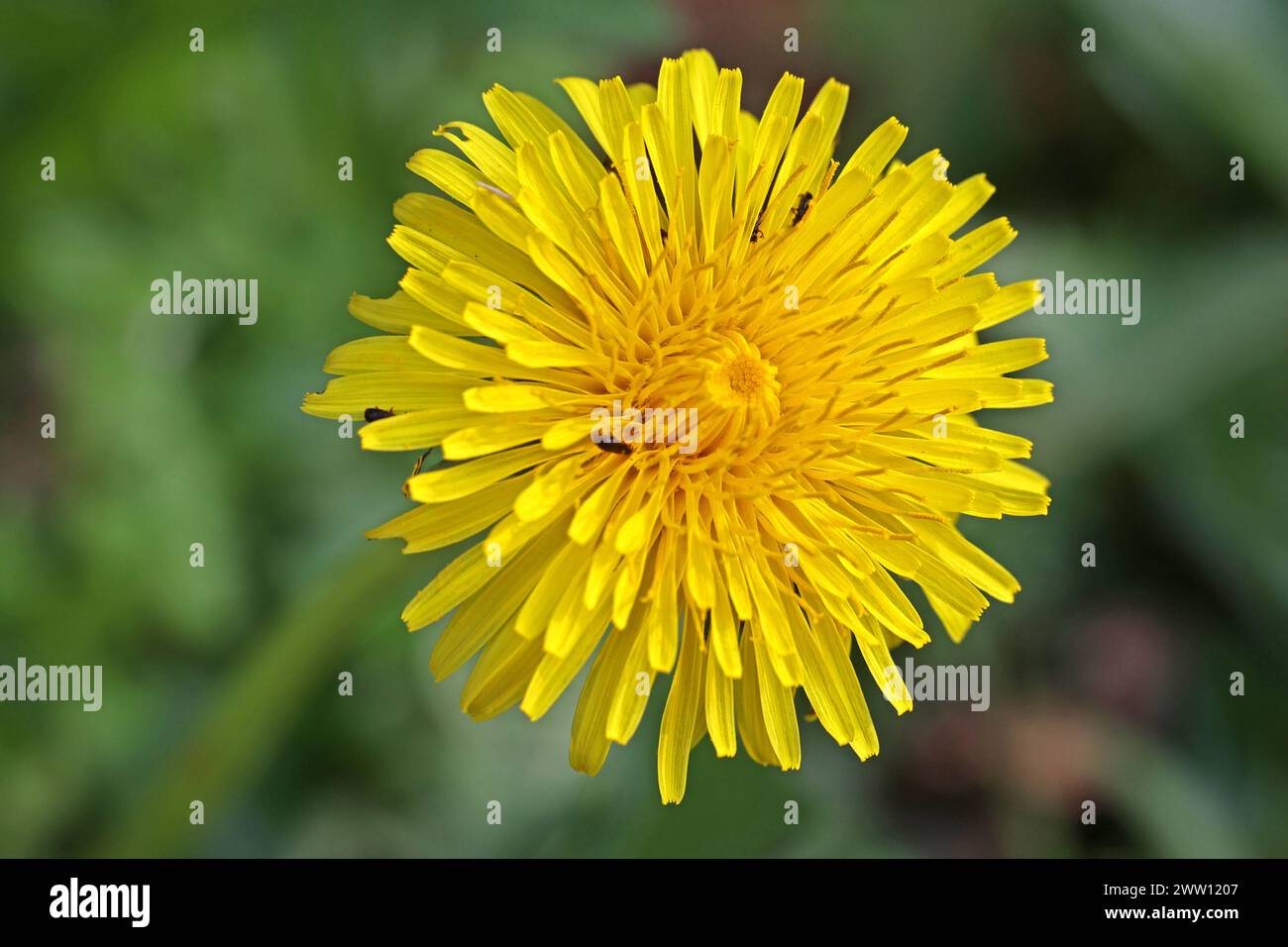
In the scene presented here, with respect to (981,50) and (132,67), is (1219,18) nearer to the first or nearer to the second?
(981,50)

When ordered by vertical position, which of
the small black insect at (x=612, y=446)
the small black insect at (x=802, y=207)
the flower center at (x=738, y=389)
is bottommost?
the small black insect at (x=612, y=446)

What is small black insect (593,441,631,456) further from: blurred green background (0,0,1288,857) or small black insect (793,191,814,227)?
blurred green background (0,0,1288,857)

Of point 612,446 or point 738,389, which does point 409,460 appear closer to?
point 612,446

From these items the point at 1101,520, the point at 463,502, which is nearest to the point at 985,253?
the point at 463,502

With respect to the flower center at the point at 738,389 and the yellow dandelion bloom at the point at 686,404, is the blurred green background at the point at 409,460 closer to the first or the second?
the yellow dandelion bloom at the point at 686,404

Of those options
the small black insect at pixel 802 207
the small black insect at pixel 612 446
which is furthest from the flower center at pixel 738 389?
the small black insect at pixel 802 207

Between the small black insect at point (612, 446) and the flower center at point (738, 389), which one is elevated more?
the flower center at point (738, 389)

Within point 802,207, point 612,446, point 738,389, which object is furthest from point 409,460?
point 802,207
